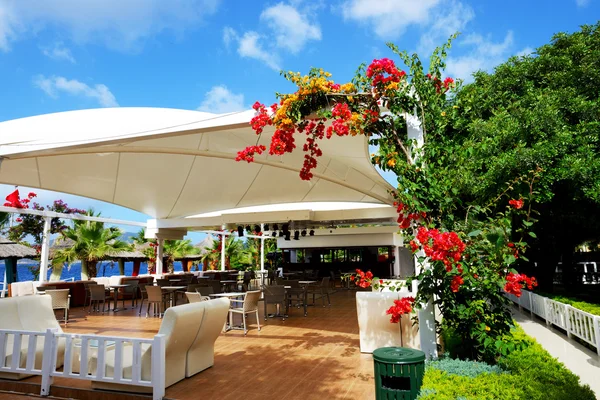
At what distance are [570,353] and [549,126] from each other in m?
3.76

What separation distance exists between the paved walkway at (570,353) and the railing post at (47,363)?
5.19m

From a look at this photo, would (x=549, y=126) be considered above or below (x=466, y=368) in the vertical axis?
above

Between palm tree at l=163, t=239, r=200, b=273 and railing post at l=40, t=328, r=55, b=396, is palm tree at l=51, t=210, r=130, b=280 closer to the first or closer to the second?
palm tree at l=163, t=239, r=200, b=273

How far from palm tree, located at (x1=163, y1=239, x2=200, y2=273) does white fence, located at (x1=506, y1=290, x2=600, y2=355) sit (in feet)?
69.2

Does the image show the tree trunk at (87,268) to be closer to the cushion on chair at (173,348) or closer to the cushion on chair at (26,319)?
the cushion on chair at (26,319)

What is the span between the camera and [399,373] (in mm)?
3129

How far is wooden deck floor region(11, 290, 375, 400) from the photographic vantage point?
4199 mm

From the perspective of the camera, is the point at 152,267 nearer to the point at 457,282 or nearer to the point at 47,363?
the point at 47,363

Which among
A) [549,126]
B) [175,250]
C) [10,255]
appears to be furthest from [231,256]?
[549,126]

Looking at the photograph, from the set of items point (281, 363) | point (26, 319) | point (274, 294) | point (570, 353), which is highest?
point (26, 319)

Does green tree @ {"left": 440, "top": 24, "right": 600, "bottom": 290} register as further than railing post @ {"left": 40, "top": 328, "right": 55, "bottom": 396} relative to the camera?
Yes

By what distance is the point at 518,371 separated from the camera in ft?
11.0

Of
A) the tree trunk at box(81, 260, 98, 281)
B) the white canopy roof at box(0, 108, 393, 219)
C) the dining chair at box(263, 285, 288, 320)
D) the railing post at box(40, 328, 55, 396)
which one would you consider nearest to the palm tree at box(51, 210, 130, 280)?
the tree trunk at box(81, 260, 98, 281)

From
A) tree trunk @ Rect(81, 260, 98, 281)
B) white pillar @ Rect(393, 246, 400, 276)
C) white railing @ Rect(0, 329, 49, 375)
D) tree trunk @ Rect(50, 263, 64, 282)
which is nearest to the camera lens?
white railing @ Rect(0, 329, 49, 375)
